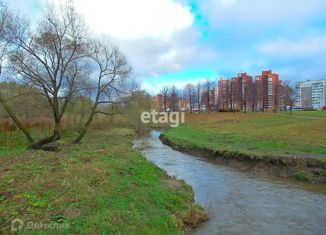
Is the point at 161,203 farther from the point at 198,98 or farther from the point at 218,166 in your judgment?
the point at 198,98

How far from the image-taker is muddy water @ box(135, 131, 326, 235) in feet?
28.8

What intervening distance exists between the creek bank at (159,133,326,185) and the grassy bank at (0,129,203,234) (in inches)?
255

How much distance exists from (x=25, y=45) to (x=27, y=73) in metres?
1.87

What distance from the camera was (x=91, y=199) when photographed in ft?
27.7

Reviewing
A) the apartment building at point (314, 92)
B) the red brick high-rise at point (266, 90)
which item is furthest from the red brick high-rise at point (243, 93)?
the apartment building at point (314, 92)

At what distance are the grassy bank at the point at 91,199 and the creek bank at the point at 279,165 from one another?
648 cm

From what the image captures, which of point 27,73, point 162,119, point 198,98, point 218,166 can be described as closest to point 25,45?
point 27,73

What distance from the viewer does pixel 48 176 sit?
1013 cm

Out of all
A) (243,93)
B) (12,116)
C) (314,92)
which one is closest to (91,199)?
(12,116)

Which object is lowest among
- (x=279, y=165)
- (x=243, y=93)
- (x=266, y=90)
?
(x=279, y=165)

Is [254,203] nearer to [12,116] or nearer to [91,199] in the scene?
[91,199]

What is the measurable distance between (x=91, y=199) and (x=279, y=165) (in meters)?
11.9

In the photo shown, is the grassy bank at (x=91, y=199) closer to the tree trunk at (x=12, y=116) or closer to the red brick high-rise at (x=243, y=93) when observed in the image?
the tree trunk at (x=12, y=116)

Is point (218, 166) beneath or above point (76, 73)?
beneath
